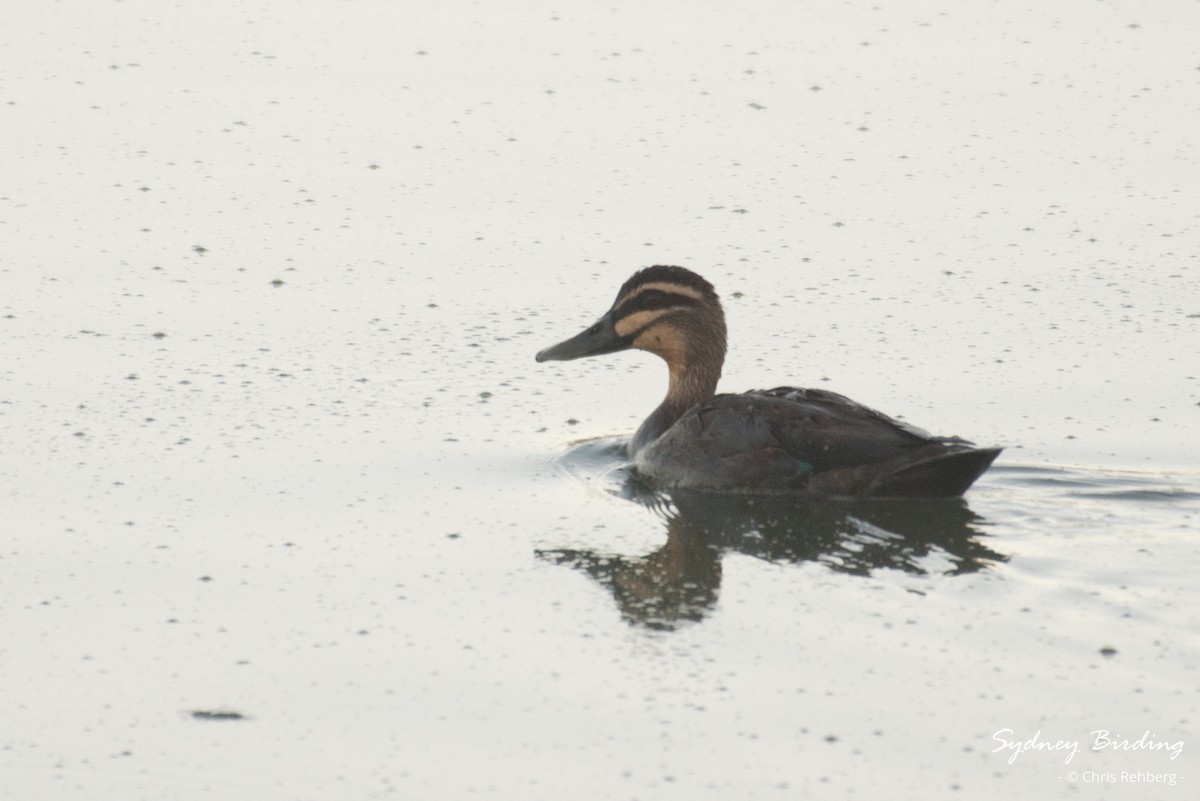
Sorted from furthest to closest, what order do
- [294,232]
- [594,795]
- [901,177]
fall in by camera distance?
[901,177] < [294,232] < [594,795]

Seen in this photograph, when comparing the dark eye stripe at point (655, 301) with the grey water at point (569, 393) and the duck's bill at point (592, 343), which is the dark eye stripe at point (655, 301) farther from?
the grey water at point (569, 393)

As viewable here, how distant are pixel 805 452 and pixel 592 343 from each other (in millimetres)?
1454

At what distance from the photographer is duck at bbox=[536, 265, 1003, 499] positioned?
26.5 ft

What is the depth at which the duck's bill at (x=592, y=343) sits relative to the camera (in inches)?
362

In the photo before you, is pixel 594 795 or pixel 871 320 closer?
pixel 594 795

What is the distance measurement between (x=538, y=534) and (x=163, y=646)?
1764 millimetres

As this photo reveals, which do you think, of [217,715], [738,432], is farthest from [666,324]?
[217,715]

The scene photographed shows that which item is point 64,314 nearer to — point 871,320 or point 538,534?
point 538,534

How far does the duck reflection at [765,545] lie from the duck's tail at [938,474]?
5cm

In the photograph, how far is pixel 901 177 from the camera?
11.9 m

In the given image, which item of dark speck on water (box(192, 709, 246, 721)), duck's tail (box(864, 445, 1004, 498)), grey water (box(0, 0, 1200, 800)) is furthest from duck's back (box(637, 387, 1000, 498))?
dark speck on water (box(192, 709, 246, 721))

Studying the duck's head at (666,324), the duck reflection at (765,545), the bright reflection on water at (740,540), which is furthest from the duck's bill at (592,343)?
the duck reflection at (765,545)

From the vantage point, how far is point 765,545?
25.1ft

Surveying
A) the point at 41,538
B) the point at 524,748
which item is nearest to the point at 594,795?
the point at 524,748
